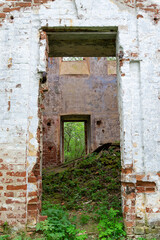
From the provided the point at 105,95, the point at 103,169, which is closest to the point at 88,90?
the point at 105,95

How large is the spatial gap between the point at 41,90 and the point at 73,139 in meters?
13.8

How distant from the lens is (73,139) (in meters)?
17.6

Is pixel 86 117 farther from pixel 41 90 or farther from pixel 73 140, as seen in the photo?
pixel 41 90

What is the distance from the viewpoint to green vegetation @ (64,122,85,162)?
54.6 ft

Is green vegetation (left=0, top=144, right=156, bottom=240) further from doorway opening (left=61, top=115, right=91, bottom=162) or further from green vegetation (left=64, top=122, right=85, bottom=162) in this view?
green vegetation (left=64, top=122, right=85, bottom=162)

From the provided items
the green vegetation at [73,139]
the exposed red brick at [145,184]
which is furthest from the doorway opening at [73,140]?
the exposed red brick at [145,184]

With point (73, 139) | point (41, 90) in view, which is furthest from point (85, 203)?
point (73, 139)

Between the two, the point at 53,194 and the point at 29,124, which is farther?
the point at 53,194

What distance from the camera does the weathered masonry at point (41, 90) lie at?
3.50 meters

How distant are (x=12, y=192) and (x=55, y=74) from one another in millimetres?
7966

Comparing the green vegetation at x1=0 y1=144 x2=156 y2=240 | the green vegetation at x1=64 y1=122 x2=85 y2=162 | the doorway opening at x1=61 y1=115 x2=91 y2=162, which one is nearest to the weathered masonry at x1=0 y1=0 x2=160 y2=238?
the green vegetation at x1=0 y1=144 x2=156 y2=240

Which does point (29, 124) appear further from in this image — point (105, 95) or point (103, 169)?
point (105, 95)

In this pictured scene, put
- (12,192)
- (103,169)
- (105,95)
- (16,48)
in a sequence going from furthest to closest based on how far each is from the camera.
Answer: (105,95), (103,169), (16,48), (12,192)

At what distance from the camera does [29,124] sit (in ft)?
12.1
